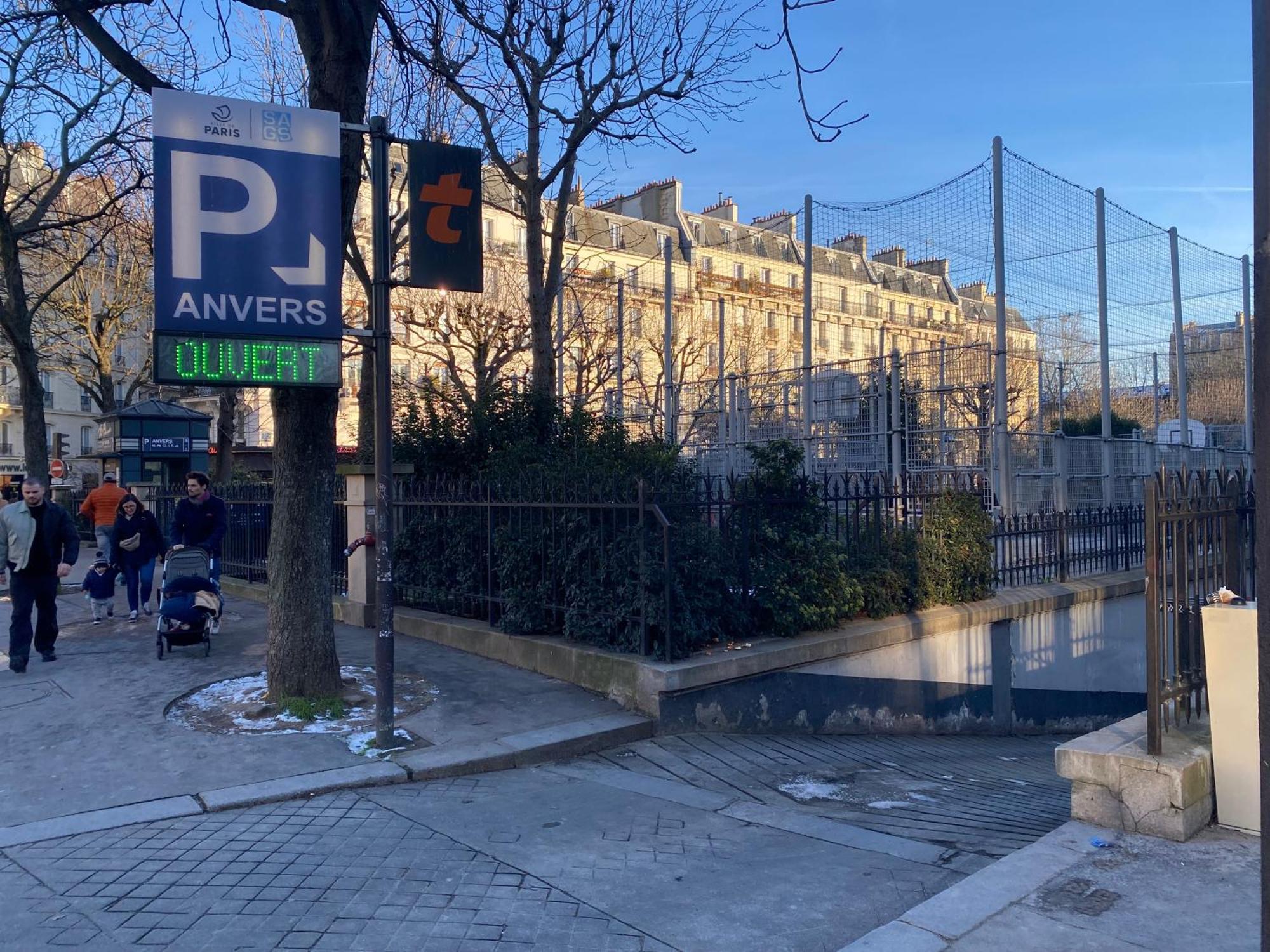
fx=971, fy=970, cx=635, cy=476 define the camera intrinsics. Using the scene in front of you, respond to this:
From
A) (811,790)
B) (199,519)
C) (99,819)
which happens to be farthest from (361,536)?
(811,790)

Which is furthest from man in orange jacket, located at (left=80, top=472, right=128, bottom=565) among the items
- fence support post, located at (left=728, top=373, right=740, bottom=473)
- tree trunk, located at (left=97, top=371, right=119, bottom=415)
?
tree trunk, located at (left=97, top=371, right=119, bottom=415)

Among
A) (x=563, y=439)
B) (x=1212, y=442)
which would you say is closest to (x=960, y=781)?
(x=563, y=439)

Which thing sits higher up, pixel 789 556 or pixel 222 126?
pixel 222 126

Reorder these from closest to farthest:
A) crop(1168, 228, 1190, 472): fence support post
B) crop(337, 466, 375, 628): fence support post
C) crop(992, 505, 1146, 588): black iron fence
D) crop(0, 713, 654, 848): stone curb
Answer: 1. crop(0, 713, 654, 848): stone curb
2. crop(337, 466, 375, 628): fence support post
3. crop(992, 505, 1146, 588): black iron fence
4. crop(1168, 228, 1190, 472): fence support post

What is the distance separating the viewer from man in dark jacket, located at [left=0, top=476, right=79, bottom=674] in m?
8.73

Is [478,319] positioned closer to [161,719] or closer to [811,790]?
[161,719]

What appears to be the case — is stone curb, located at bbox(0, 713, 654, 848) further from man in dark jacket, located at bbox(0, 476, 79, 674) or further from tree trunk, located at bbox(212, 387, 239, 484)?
tree trunk, located at bbox(212, 387, 239, 484)

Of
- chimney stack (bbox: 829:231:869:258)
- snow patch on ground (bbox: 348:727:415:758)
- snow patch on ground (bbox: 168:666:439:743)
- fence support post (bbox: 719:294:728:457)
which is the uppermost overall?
chimney stack (bbox: 829:231:869:258)

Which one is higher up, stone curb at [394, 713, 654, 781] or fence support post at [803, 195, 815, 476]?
fence support post at [803, 195, 815, 476]

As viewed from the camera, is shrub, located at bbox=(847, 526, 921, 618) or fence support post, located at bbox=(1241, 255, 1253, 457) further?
fence support post, located at bbox=(1241, 255, 1253, 457)

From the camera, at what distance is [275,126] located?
6.68 meters

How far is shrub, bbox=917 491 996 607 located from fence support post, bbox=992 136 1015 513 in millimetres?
2648

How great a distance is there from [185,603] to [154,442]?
542 inches

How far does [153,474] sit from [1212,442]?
26.8 meters
